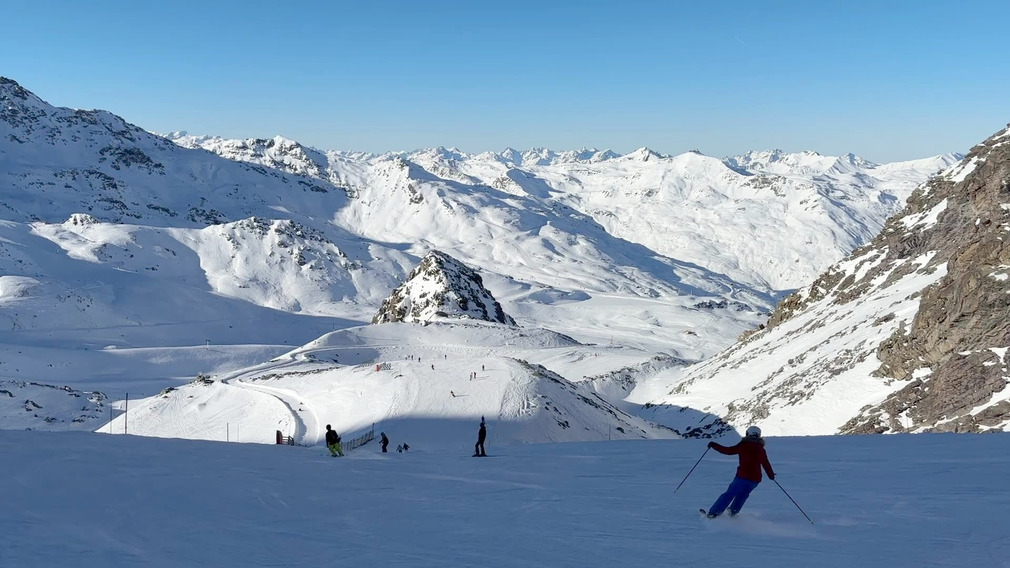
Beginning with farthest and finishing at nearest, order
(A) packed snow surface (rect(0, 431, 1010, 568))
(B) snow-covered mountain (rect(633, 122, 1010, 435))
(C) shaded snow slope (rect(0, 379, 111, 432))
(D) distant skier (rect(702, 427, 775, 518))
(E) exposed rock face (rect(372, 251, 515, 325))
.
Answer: (E) exposed rock face (rect(372, 251, 515, 325))
(C) shaded snow slope (rect(0, 379, 111, 432))
(B) snow-covered mountain (rect(633, 122, 1010, 435))
(D) distant skier (rect(702, 427, 775, 518))
(A) packed snow surface (rect(0, 431, 1010, 568))

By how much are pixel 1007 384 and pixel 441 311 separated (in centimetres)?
8656

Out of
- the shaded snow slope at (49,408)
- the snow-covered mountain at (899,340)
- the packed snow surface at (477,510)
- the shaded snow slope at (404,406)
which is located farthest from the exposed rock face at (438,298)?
the packed snow surface at (477,510)

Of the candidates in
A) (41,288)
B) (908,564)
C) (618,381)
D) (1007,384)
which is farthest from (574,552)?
(41,288)

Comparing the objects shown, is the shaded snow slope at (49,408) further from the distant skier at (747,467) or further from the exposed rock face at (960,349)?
the distant skier at (747,467)

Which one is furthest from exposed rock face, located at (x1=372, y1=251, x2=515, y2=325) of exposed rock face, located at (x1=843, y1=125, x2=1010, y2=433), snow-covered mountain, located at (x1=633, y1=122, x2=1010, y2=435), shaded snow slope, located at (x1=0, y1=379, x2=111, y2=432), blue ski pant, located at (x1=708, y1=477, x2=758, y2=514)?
blue ski pant, located at (x1=708, y1=477, x2=758, y2=514)

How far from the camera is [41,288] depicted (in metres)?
141

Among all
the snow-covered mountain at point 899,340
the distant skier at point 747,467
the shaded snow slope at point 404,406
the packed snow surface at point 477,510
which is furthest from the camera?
the shaded snow slope at point 404,406

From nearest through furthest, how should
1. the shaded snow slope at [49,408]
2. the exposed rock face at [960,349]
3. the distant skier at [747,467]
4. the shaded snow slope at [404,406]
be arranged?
the distant skier at [747,467] → the exposed rock face at [960,349] → the shaded snow slope at [404,406] → the shaded snow slope at [49,408]

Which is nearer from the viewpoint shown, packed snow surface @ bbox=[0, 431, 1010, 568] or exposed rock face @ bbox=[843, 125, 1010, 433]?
packed snow surface @ bbox=[0, 431, 1010, 568]

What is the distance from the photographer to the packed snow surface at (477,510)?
409 inches

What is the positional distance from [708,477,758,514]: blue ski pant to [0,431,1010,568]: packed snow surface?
208 millimetres

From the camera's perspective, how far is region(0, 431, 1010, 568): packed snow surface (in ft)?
34.1

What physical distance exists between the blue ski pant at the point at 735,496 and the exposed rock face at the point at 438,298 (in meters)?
101

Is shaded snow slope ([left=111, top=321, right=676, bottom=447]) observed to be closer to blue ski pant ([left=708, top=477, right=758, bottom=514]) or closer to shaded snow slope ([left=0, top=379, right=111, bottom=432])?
shaded snow slope ([left=0, top=379, right=111, bottom=432])
